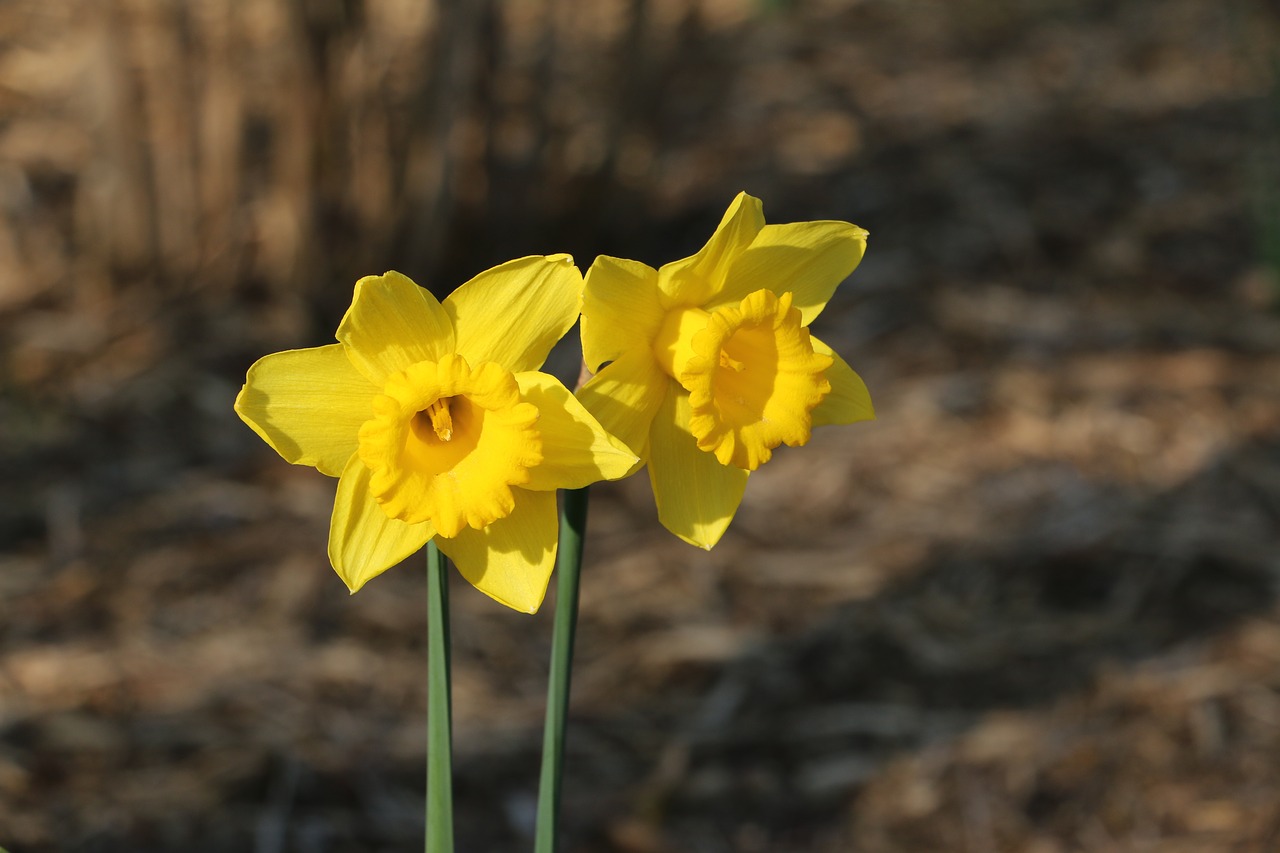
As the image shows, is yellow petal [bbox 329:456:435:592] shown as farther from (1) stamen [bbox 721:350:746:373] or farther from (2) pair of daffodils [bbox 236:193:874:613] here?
(1) stamen [bbox 721:350:746:373]

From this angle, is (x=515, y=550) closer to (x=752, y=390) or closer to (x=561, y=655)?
(x=561, y=655)

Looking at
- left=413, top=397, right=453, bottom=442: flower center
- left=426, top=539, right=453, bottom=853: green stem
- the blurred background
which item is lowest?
the blurred background

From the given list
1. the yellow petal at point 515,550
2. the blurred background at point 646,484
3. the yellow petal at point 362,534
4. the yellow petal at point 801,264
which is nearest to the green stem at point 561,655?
the yellow petal at point 515,550

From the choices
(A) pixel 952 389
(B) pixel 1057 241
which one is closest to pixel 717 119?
(B) pixel 1057 241

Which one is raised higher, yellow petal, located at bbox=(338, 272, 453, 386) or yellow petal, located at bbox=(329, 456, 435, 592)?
yellow petal, located at bbox=(338, 272, 453, 386)

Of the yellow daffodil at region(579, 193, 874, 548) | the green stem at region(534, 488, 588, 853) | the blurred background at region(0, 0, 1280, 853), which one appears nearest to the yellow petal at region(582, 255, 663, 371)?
the yellow daffodil at region(579, 193, 874, 548)

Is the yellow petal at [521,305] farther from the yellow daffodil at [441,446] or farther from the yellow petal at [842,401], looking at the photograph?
the yellow petal at [842,401]

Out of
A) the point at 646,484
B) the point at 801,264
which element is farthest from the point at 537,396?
the point at 646,484
